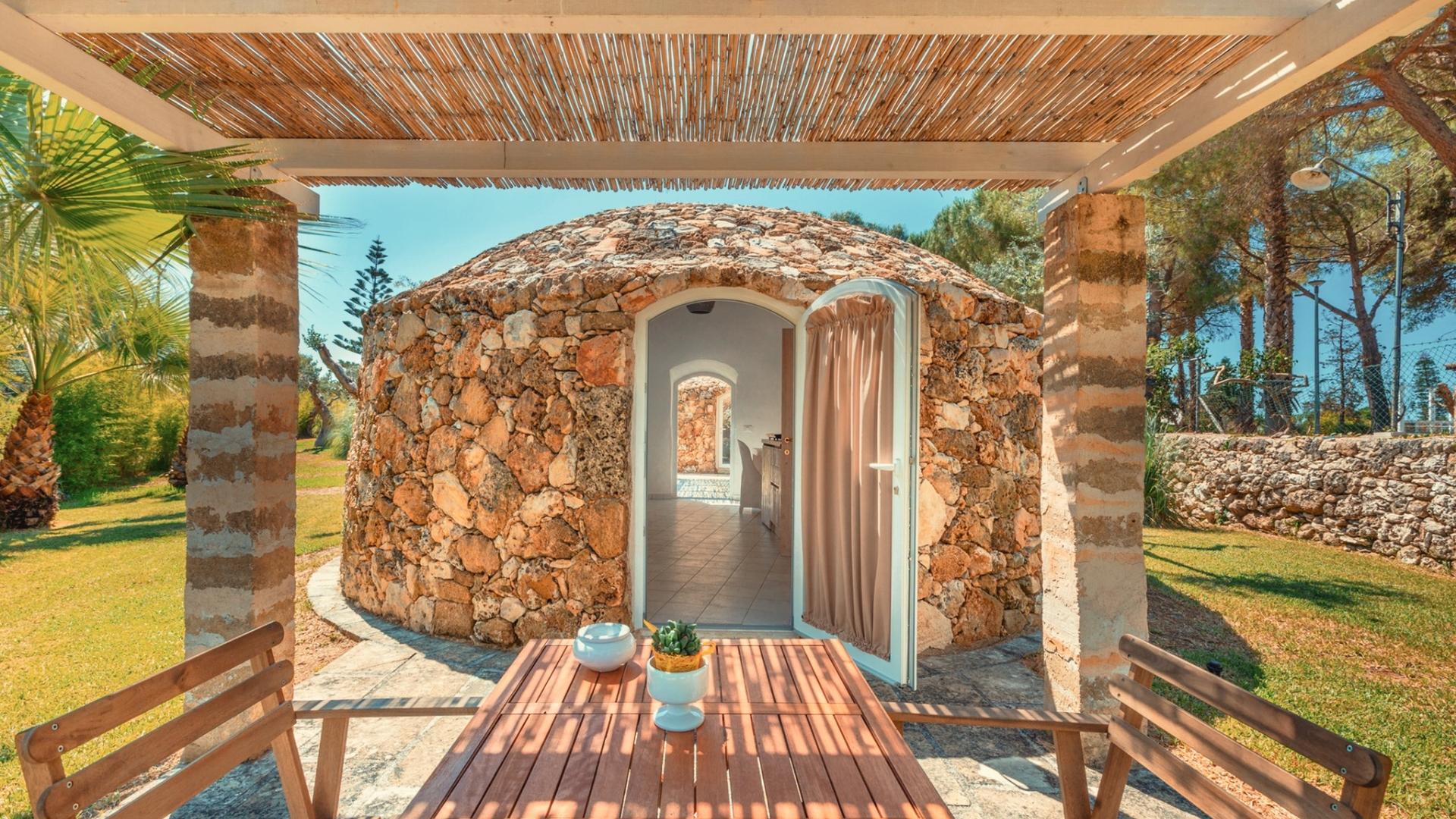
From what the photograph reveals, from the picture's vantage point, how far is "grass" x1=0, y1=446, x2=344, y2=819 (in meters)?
3.75

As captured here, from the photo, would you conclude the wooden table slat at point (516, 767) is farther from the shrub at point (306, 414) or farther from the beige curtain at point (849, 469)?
the shrub at point (306, 414)

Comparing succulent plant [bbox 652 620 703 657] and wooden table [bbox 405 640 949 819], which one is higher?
succulent plant [bbox 652 620 703 657]

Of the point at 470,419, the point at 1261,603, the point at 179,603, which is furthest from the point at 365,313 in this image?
the point at 1261,603

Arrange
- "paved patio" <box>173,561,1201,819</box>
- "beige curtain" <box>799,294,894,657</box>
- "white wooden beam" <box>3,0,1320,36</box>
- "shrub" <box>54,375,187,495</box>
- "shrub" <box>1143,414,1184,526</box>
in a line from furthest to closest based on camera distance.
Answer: "shrub" <box>54,375,187,495</box> < "shrub" <box>1143,414,1184,526</box> < "beige curtain" <box>799,294,894,657</box> < "paved patio" <box>173,561,1201,819</box> < "white wooden beam" <box>3,0,1320,36</box>

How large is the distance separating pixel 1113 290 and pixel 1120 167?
478 millimetres

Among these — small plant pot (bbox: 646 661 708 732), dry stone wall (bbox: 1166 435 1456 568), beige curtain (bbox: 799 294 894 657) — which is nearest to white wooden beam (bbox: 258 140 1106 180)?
beige curtain (bbox: 799 294 894 657)

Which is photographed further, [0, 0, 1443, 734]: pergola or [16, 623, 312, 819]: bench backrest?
[0, 0, 1443, 734]: pergola

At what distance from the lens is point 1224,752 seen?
1.57m

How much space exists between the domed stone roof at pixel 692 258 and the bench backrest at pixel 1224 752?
9.43ft

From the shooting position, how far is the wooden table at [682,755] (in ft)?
4.49

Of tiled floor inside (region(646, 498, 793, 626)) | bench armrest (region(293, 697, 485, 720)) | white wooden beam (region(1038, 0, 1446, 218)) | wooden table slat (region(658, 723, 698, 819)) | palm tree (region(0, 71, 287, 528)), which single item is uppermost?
white wooden beam (region(1038, 0, 1446, 218))

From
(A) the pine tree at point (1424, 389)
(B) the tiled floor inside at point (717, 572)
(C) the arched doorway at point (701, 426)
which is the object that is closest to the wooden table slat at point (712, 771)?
(B) the tiled floor inside at point (717, 572)

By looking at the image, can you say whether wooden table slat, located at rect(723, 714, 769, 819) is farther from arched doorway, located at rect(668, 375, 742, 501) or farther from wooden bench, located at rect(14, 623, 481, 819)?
arched doorway, located at rect(668, 375, 742, 501)

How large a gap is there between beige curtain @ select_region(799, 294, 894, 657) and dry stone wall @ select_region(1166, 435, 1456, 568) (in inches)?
270
